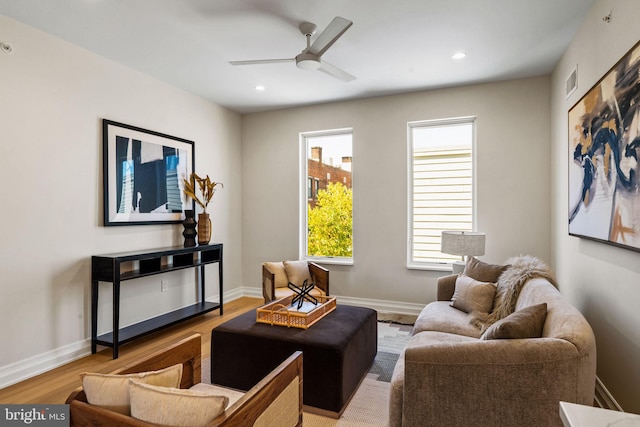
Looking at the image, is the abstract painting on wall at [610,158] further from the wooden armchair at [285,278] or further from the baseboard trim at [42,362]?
the baseboard trim at [42,362]

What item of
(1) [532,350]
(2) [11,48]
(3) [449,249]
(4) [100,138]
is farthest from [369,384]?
(2) [11,48]

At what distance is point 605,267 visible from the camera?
2.33m

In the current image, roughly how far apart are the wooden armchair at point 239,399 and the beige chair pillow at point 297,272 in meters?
2.27

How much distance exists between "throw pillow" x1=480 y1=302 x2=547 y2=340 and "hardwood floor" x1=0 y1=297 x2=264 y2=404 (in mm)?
2537

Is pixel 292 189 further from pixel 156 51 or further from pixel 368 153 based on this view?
pixel 156 51

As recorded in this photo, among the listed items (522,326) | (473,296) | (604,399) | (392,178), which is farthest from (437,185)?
(522,326)

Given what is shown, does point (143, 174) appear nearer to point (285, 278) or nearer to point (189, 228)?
point (189, 228)

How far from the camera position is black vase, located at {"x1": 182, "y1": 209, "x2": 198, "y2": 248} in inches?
166

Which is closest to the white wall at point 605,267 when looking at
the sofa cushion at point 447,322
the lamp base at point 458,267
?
the sofa cushion at point 447,322

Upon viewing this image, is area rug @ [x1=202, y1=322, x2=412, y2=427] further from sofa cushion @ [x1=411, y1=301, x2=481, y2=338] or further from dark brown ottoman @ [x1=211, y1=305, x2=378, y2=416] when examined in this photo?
sofa cushion @ [x1=411, y1=301, x2=481, y2=338]

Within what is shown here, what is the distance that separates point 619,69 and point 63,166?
414 cm

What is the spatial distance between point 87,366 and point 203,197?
7.30 feet

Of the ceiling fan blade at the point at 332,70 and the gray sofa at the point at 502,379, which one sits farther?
the ceiling fan blade at the point at 332,70

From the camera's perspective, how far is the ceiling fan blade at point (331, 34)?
2.30 metres
